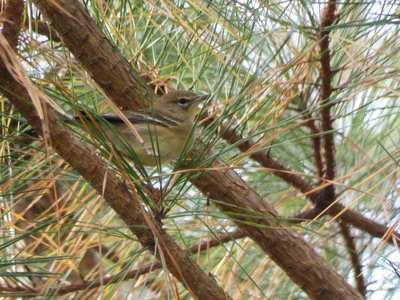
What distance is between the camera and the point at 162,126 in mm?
1871

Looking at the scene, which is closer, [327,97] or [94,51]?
[94,51]

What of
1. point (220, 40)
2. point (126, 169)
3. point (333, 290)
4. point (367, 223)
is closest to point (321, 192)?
point (367, 223)

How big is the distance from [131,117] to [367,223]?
2.06ft

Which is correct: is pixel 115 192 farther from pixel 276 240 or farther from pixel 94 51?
pixel 276 240

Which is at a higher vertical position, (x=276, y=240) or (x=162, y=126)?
(x=162, y=126)

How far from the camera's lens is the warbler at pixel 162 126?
164 centimetres

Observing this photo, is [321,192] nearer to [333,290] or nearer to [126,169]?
[333,290]

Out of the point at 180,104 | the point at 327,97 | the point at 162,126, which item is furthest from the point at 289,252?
the point at 180,104

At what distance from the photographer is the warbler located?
164 cm

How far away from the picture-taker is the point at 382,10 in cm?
147

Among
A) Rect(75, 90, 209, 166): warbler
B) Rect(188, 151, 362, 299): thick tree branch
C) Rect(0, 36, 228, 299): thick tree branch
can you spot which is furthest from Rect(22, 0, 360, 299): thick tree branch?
Rect(0, 36, 228, 299): thick tree branch

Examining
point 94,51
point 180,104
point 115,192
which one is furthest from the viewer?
point 180,104

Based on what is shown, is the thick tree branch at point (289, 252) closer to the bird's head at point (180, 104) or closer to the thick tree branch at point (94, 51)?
the thick tree branch at point (94, 51)

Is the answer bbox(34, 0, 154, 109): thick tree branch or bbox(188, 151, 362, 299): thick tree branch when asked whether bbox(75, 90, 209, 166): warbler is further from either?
bbox(188, 151, 362, 299): thick tree branch
